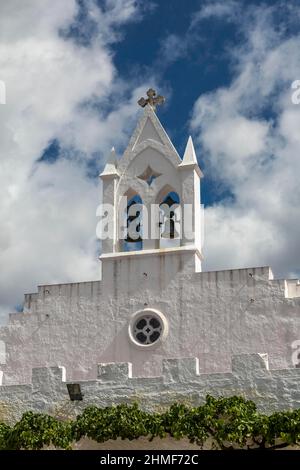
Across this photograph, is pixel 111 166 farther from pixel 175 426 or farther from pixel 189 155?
pixel 175 426

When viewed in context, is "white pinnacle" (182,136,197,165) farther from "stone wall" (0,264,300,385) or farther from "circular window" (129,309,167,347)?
"circular window" (129,309,167,347)

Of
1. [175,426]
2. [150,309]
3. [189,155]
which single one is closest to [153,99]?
[189,155]

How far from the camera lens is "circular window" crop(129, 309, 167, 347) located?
28.9m

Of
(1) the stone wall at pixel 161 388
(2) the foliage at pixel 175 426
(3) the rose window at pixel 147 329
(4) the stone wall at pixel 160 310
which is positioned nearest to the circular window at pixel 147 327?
(3) the rose window at pixel 147 329

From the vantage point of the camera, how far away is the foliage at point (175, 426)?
23219mm

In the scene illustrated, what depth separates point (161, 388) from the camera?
2505 centimetres

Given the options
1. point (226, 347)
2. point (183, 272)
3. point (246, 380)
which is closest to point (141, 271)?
point (183, 272)

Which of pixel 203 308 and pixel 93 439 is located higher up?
pixel 203 308

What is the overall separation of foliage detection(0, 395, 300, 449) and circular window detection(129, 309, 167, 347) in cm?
441

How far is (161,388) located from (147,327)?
440 cm

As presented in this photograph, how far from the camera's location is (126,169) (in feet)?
104

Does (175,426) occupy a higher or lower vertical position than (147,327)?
lower
